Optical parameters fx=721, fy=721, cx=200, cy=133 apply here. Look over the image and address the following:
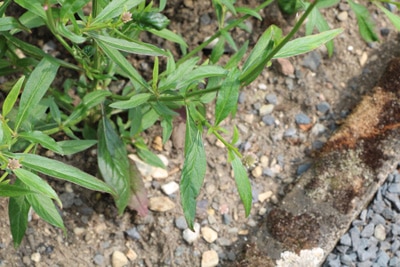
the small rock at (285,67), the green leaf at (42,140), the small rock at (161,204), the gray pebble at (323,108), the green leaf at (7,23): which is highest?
the green leaf at (7,23)

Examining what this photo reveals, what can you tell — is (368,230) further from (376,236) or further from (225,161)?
(225,161)

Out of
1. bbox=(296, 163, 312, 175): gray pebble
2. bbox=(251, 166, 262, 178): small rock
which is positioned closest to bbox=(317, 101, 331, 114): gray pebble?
bbox=(296, 163, 312, 175): gray pebble

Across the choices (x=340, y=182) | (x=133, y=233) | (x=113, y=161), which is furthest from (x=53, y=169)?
(x=340, y=182)

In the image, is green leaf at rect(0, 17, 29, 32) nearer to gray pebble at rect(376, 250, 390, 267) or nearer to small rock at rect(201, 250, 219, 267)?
small rock at rect(201, 250, 219, 267)

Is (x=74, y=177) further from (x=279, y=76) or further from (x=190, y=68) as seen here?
(x=279, y=76)

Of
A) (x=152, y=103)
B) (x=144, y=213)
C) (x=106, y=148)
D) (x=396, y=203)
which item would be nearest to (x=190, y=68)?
(x=152, y=103)

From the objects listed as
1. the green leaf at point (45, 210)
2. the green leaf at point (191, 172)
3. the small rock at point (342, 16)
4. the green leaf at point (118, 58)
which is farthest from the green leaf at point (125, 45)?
the small rock at point (342, 16)

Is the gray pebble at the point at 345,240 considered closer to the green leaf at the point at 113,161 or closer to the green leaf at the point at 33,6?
the green leaf at the point at 113,161
